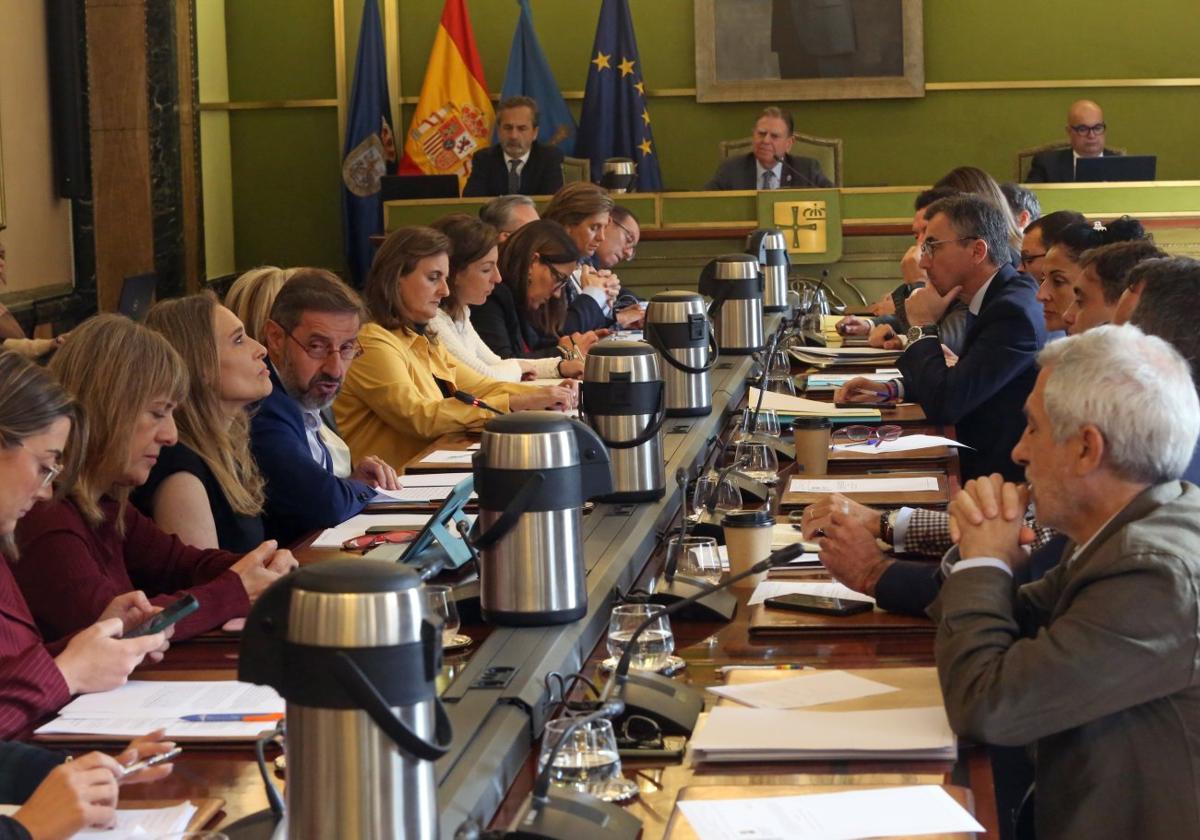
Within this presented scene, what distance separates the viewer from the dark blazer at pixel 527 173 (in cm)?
948

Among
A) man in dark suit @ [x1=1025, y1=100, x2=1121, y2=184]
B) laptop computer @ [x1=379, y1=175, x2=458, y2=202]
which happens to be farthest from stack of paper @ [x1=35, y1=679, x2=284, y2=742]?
man in dark suit @ [x1=1025, y1=100, x2=1121, y2=184]

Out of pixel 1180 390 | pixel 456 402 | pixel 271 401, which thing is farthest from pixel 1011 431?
pixel 1180 390

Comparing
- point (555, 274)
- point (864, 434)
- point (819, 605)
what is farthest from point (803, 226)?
point (819, 605)

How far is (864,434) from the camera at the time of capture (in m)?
4.06

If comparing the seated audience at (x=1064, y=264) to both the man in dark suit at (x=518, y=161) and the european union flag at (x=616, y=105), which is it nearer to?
the man in dark suit at (x=518, y=161)

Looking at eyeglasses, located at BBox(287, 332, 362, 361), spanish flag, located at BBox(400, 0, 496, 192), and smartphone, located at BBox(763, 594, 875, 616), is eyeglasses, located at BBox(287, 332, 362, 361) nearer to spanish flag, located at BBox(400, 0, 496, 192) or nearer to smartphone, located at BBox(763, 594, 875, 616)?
smartphone, located at BBox(763, 594, 875, 616)

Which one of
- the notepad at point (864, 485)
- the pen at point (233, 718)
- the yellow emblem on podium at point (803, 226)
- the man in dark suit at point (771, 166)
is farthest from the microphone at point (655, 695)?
the man in dark suit at point (771, 166)

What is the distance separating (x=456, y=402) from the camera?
15.3 feet

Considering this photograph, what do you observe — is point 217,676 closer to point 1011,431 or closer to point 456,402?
point 456,402

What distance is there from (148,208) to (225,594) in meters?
7.25

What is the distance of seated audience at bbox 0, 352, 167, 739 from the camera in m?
2.13

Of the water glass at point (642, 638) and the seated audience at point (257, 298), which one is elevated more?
the seated audience at point (257, 298)

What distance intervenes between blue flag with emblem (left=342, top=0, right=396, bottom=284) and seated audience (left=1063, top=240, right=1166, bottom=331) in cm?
704

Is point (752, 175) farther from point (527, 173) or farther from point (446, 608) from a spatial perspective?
point (446, 608)
